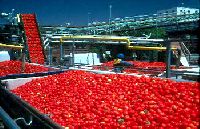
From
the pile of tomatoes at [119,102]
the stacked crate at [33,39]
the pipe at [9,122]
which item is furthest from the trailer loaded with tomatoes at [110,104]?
the stacked crate at [33,39]

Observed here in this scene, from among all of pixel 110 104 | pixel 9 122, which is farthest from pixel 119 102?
pixel 9 122

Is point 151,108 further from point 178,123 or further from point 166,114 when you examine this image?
point 178,123

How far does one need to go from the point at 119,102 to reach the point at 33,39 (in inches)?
642

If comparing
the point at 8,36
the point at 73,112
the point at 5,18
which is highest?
the point at 5,18

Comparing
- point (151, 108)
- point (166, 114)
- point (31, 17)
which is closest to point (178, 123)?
point (166, 114)

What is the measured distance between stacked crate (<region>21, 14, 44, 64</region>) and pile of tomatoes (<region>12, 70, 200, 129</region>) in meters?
12.2

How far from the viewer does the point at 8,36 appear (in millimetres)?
25297

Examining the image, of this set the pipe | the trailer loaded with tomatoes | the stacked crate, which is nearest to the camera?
the pipe

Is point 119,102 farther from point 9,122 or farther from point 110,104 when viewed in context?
point 9,122

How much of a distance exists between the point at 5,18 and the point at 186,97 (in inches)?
909

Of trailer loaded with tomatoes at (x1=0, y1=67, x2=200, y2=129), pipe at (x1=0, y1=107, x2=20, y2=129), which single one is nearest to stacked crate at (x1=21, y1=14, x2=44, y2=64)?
trailer loaded with tomatoes at (x1=0, y1=67, x2=200, y2=129)

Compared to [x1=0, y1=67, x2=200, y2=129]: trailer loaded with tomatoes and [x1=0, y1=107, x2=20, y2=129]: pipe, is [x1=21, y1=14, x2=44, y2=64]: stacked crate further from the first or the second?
[x1=0, y1=107, x2=20, y2=129]: pipe

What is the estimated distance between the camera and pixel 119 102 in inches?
223

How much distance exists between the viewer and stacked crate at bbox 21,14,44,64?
20109 millimetres
